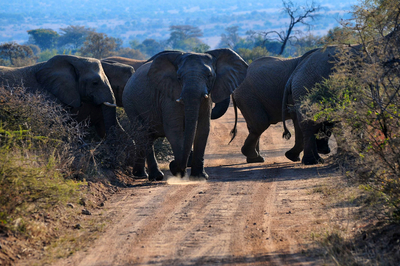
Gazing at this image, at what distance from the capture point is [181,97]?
7.77 metres

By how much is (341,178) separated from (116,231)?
135 inches

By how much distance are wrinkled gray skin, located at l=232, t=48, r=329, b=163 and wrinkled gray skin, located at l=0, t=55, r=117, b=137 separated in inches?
126

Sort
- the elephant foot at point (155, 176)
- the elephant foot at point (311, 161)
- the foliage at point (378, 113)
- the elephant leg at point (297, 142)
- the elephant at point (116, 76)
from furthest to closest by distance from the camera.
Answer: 1. the elephant at point (116, 76)
2. the elephant leg at point (297, 142)
3. the elephant foot at point (311, 161)
4. the elephant foot at point (155, 176)
5. the foliage at point (378, 113)

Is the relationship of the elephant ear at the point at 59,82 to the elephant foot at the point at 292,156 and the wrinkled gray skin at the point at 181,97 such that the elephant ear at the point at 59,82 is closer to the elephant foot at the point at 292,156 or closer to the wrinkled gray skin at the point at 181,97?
the wrinkled gray skin at the point at 181,97

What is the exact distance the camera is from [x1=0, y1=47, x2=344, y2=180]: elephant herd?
321 inches

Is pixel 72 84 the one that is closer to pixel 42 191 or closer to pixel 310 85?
pixel 310 85

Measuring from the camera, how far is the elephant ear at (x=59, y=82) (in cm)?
949

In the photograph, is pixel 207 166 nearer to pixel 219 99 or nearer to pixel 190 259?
pixel 219 99

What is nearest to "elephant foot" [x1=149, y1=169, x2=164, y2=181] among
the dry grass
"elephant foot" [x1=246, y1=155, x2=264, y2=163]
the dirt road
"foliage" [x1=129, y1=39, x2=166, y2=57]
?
the dirt road

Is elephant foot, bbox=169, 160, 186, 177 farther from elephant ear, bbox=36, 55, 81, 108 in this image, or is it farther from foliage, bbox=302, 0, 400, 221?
foliage, bbox=302, 0, 400, 221

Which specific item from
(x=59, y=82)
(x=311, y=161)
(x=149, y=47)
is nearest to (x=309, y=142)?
(x=311, y=161)

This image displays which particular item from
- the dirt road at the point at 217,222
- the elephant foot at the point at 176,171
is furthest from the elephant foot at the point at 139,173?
the dirt road at the point at 217,222

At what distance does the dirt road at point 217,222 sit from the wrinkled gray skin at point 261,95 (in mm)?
2293

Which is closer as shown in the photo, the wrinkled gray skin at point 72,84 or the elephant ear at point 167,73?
the elephant ear at point 167,73
